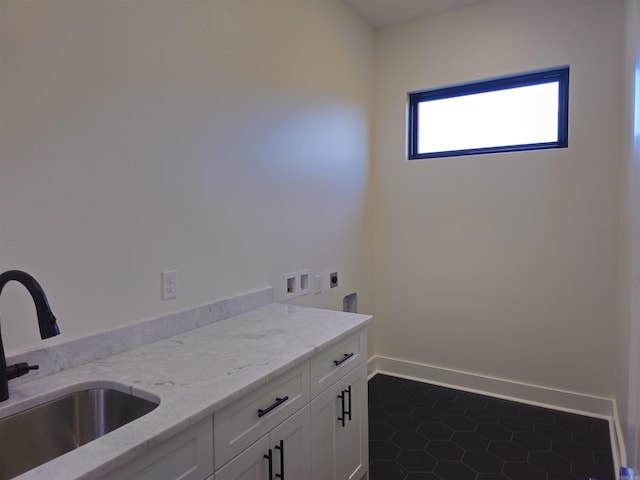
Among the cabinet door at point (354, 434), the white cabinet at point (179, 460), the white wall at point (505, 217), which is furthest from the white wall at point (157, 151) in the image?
the white wall at point (505, 217)

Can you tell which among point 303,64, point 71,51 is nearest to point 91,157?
point 71,51

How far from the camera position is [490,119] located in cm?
303

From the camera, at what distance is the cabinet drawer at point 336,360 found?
1.55 meters

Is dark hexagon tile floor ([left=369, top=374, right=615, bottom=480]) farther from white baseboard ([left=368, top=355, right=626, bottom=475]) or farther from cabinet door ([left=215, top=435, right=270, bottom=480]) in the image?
cabinet door ([left=215, top=435, right=270, bottom=480])

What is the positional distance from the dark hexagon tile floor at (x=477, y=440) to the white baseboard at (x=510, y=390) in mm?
60

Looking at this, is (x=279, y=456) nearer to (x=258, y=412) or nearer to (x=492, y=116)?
(x=258, y=412)

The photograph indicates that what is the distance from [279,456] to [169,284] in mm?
798

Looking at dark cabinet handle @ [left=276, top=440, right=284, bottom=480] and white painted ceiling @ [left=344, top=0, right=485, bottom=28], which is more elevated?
white painted ceiling @ [left=344, top=0, right=485, bottom=28]

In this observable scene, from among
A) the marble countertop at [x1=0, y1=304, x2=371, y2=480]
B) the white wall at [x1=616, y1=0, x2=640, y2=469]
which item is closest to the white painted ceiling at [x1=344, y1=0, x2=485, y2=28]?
the white wall at [x1=616, y1=0, x2=640, y2=469]

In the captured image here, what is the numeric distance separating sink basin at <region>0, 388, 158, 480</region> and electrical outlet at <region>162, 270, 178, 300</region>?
0.50m

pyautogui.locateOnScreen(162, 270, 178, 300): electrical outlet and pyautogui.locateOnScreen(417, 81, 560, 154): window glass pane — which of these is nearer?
pyautogui.locateOnScreen(162, 270, 178, 300): electrical outlet

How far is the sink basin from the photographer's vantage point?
104 cm

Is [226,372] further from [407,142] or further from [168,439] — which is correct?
[407,142]

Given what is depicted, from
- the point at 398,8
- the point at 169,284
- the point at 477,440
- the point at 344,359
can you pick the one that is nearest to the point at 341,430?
the point at 344,359
